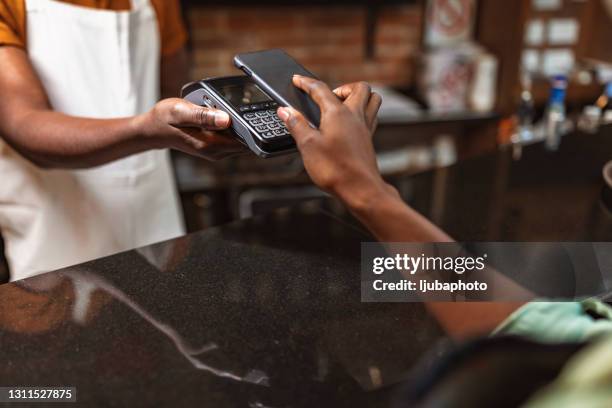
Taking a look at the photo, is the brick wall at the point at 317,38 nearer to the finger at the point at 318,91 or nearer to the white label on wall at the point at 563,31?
the white label on wall at the point at 563,31

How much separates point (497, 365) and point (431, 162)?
2.22 metres

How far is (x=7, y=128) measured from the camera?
0.97 metres

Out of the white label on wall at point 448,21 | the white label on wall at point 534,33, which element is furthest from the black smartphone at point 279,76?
the white label on wall at point 534,33

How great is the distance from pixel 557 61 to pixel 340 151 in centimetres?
223

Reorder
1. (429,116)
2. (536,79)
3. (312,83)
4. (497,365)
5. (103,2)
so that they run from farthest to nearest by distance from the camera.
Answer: (536,79), (429,116), (103,2), (312,83), (497,365)

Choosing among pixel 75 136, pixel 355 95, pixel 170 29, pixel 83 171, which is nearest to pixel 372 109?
pixel 355 95

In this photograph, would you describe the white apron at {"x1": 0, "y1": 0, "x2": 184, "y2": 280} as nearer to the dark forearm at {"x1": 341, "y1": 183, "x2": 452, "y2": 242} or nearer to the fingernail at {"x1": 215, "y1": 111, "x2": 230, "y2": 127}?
the fingernail at {"x1": 215, "y1": 111, "x2": 230, "y2": 127}

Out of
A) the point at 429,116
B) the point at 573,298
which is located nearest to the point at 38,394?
the point at 573,298

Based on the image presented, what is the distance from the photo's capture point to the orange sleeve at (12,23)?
3.21 ft

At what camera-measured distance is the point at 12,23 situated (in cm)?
101

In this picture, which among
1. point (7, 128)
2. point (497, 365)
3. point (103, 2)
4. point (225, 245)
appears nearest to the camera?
point (497, 365)

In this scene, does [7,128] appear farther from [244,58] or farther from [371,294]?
[371,294]

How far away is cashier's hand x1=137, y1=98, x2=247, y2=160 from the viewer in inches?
31.6

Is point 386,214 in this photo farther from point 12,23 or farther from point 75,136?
point 12,23
